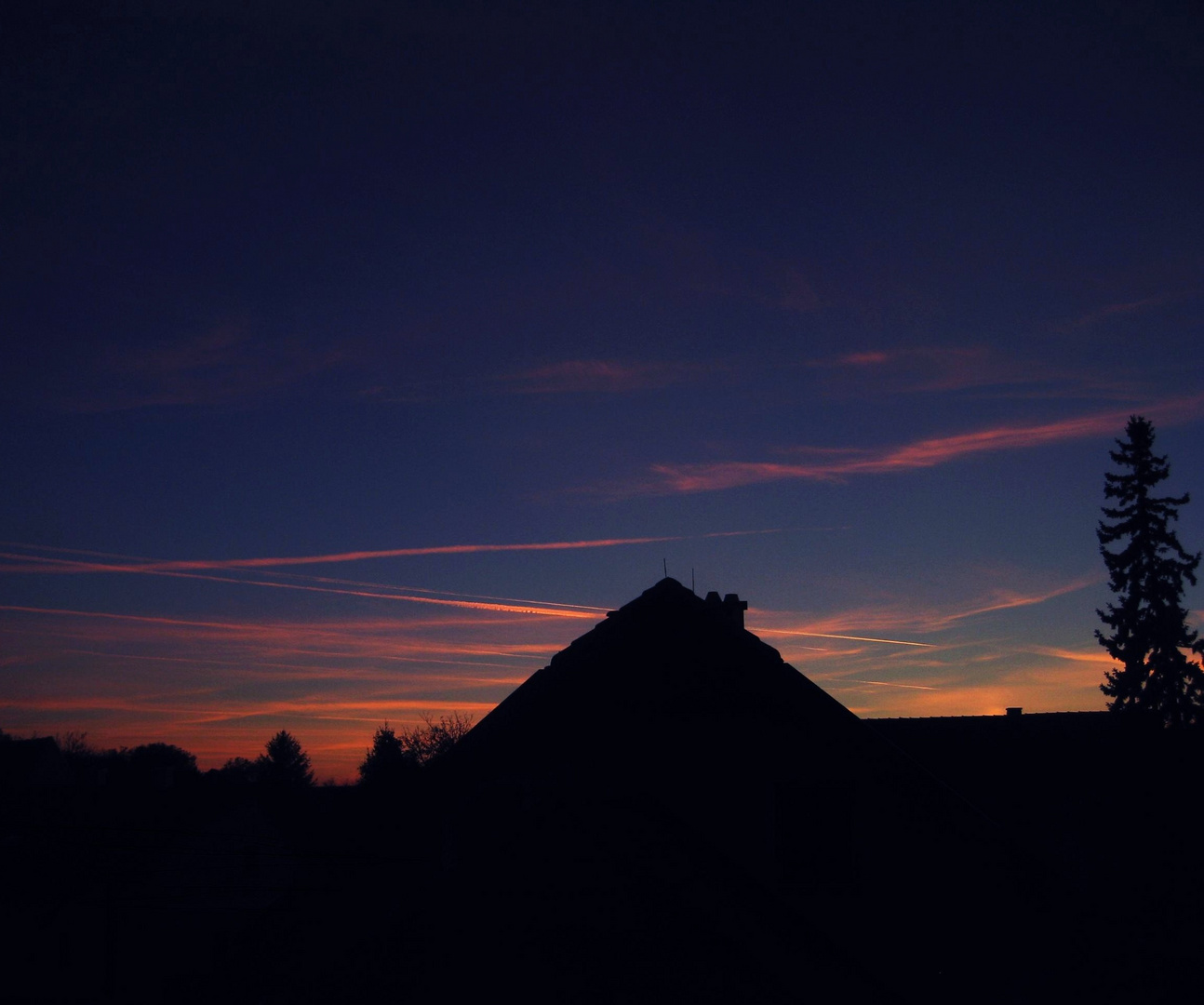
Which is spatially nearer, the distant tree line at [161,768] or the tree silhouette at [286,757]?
the distant tree line at [161,768]

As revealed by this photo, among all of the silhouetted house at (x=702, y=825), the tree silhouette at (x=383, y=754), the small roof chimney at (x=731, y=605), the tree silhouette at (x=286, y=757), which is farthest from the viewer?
the tree silhouette at (x=286, y=757)

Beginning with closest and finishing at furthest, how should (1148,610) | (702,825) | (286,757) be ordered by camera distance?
(702,825) → (1148,610) → (286,757)

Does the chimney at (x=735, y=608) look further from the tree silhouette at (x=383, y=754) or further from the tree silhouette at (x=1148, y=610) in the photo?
the tree silhouette at (x=383, y=754)

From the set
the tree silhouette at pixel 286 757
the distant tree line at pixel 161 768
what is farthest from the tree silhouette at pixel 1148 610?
the tree silhouette at pixel 286 757

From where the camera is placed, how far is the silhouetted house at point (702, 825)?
10273 mm

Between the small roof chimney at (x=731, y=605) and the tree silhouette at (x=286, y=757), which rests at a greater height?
the small roof chimney at (x=731, y=605)

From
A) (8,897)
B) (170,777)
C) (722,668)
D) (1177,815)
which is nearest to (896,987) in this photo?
(722,668)

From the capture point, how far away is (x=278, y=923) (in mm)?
43344

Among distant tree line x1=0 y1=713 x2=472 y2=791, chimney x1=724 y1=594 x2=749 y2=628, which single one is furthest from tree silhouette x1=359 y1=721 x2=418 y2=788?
chimney x1=724 y1=594 x2=749 y2=628

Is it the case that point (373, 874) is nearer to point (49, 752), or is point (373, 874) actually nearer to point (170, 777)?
point (170, 777)

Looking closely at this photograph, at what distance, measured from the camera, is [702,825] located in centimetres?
1317

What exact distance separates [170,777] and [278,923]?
2427cm

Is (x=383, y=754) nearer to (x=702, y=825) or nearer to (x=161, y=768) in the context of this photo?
(x=161, y=768)

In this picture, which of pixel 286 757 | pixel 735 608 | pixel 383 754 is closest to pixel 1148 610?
pixel 735 608
